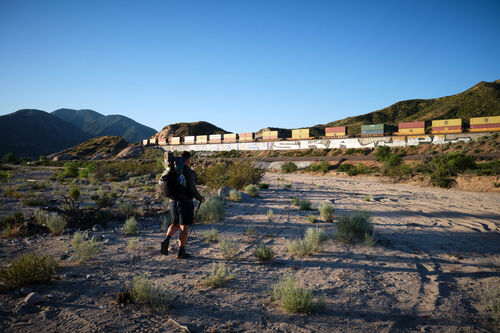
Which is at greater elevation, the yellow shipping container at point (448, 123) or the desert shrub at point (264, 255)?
the yellow shipping container at point (448, 123)

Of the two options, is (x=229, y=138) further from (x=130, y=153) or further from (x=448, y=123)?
(x=448, y=123)

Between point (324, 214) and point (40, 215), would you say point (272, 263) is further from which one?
point (40, 215)

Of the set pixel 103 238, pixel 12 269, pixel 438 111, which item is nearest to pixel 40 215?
pixel 103 238

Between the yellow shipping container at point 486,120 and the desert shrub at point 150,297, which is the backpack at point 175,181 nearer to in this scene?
the desert shrub at point 150,297

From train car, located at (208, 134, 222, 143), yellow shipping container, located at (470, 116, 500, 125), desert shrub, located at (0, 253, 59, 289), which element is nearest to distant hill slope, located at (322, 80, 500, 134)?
yellow shipping container, located at (470, 116, 500, 125)

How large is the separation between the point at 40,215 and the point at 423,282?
948 centimetres

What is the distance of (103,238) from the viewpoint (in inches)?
238

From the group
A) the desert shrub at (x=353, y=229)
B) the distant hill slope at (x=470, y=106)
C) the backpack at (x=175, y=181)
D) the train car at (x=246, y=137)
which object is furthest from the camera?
the train car at (x=246, y=137)

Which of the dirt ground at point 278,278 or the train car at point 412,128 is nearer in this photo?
the dirt ground at point 278,278

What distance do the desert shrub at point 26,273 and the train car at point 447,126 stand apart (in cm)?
6131

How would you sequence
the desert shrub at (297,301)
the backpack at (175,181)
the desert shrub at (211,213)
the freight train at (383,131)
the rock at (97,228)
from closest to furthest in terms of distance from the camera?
the desert shrub at (297,301) < the backpack at (175,181) < the rock at (97,228) < the desert shrub at (211,213) < the freight train at (383,131)

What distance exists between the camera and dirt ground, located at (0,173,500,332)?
9.54 ft

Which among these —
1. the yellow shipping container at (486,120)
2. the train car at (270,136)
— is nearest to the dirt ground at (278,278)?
the yellow shipping container at (486,120)

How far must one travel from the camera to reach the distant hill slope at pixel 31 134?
3996 inches
